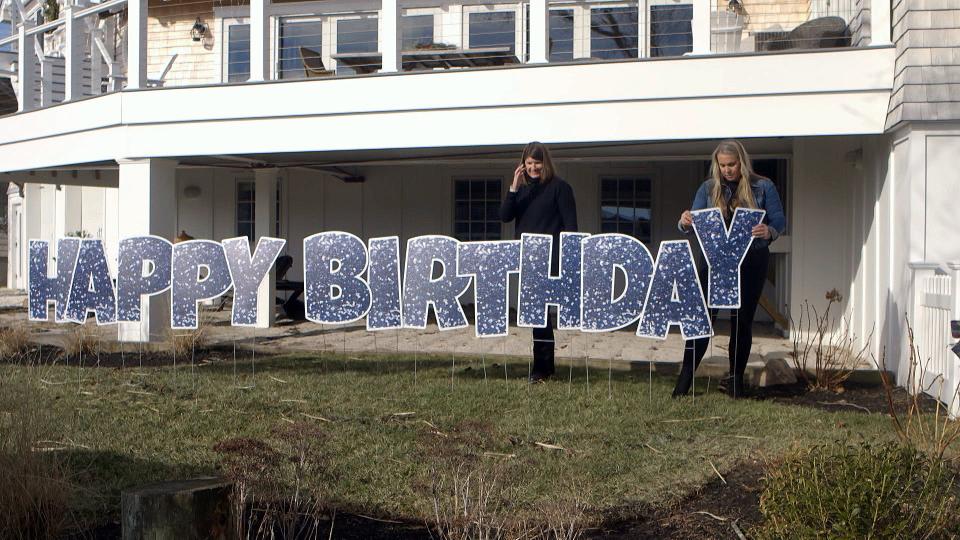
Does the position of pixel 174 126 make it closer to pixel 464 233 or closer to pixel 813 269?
pixel 464 233

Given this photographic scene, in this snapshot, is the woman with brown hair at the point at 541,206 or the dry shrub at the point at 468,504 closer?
the dry shrub at the point at 468,504

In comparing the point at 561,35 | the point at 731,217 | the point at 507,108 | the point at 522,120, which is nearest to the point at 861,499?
the point at 731,217

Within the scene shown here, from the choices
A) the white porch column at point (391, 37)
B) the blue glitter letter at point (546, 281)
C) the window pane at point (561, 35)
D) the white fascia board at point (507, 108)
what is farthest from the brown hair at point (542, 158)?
the window pane at point (561, 35)

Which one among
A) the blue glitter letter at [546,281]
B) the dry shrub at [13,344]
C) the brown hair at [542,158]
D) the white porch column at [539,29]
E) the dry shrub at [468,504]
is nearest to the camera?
the dry shrub at [468,504]

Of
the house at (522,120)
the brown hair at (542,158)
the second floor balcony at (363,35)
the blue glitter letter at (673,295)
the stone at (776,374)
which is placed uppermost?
the second floor balcony at (363,35)

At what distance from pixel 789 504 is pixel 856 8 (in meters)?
7.63

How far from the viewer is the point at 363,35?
16.0m

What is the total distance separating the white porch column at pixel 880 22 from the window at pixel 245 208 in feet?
37.6

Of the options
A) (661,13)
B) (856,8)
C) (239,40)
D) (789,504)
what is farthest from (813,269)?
(239,40)

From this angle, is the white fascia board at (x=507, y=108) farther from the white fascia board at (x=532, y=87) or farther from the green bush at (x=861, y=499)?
the green bush at (x=861, y=499)

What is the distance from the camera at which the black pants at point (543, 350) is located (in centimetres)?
776

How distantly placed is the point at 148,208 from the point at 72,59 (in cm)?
319

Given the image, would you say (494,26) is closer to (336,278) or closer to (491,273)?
(336,278)

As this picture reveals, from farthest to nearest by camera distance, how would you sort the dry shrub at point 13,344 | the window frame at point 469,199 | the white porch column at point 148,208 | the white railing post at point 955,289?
the window frame at point 469,199 < the white porch column at point 148,208 < the dry shrub at point 13,344 < the white railing post at point 955,289
